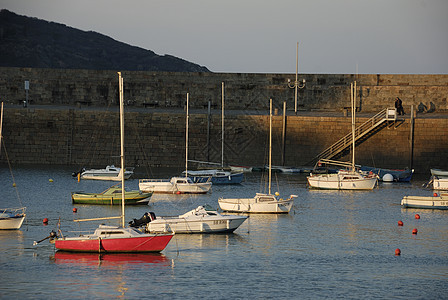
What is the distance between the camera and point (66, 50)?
154 meters

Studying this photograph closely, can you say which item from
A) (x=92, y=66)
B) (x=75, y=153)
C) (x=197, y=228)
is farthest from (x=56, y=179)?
(x=92, y=66)

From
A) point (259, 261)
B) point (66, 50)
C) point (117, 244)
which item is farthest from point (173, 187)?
point (66, 50)

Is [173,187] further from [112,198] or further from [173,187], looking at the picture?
[112,198]

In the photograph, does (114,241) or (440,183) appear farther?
(440,183)

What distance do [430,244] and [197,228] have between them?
9862 millimetres

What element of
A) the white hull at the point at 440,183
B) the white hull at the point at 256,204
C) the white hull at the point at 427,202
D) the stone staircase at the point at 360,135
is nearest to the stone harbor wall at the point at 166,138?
the stone staircase at the point at 360,135

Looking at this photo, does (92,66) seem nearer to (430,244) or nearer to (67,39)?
(67,39)

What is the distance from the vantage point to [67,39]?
160 meters

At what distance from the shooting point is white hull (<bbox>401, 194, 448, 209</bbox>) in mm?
46281

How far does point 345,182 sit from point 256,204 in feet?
44.5

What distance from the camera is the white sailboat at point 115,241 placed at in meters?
31.6

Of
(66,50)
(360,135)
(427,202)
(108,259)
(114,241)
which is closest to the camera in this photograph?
(108,259)

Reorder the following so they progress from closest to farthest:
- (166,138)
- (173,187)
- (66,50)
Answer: (173,187)
(166,138)
(66,50)

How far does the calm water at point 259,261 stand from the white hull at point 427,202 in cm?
71
